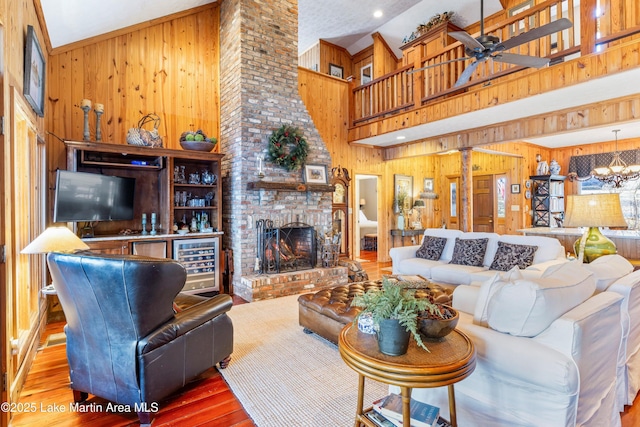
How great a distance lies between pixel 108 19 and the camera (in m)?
4.14

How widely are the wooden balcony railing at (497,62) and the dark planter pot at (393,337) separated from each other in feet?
10.3

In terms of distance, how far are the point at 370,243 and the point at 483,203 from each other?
10.4ft

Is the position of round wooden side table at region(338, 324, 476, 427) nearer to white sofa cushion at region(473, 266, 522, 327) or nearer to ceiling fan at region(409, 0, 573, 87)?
white sofa cushion at region(473, 266, 522, 327)

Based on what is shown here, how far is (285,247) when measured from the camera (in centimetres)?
531

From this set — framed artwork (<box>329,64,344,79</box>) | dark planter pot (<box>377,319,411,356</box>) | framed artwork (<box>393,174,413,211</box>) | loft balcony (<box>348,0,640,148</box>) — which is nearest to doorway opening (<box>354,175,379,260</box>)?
framed artwork (<box>393,174,413,211</box>)

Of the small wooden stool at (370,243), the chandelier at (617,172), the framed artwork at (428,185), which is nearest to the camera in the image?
the chandelier at (617,172)

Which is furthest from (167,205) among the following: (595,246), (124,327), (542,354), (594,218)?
(595,246)

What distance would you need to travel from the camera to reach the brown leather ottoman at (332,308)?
9.34 ft

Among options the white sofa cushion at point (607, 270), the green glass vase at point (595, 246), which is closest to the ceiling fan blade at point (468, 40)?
the green glass vase at point (595, 246)

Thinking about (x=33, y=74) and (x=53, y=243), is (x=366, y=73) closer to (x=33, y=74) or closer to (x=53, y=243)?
(x=33, y=74)

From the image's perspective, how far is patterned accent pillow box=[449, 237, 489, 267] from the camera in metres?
4.48

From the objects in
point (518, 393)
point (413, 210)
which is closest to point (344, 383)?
point (518, 393)

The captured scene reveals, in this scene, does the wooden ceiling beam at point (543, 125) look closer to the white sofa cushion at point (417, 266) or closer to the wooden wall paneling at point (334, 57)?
the white sofa cushion at point (417, 266)

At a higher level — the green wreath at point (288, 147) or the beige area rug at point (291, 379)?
the green wreath at point (288, 147)
